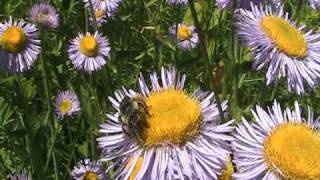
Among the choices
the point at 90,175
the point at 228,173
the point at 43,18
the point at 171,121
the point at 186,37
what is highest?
the point at 43,18

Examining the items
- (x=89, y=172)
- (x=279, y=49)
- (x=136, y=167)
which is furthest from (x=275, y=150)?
(x=89, y=172)

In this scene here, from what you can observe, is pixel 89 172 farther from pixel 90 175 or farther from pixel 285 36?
pixel 285 36

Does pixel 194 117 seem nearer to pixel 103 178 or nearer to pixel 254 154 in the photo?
pixel 254 154

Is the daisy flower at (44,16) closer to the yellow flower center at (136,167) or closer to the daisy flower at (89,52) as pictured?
the daisy flower at (89,52)

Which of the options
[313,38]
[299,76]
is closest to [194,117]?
[299,76]

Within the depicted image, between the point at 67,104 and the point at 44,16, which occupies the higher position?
the point at 44,16

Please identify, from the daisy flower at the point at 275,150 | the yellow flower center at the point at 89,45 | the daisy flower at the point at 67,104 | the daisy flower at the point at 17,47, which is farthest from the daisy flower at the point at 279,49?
the yellow flower center at the point at 89,45
